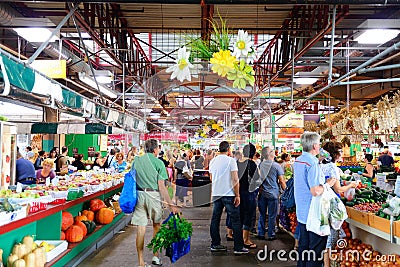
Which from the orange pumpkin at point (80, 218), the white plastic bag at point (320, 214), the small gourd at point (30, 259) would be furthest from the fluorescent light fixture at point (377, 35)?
the small gourd at point (30, 259)

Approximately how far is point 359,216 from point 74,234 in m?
4.12

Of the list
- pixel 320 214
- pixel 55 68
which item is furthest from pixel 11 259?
pixel 55 68

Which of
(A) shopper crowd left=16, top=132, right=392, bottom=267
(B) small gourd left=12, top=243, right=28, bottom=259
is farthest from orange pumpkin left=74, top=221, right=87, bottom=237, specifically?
(B) small gourd left=12, top=243, right=28, bottom=259

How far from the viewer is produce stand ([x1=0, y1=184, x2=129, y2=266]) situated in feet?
15.4

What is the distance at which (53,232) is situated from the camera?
6.08 meters

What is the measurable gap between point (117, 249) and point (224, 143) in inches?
105

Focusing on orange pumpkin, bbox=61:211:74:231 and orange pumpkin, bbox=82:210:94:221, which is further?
orange pumpkin, bbox=82:210:94:221

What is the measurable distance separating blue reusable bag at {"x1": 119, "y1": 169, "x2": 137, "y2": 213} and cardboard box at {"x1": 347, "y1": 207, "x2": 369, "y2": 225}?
2961mm

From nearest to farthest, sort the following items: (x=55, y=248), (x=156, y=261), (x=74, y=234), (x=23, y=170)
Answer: (x=55, y=248), (x=156, y=261), (x=74, y=234), (x=23, y=170)

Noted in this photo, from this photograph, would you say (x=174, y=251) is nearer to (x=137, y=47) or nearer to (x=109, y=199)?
(x=109, y=199)

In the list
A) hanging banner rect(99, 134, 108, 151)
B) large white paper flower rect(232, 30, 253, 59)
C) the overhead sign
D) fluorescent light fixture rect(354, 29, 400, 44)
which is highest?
fluorescent light fixture rect(354, 29, 400, 44)

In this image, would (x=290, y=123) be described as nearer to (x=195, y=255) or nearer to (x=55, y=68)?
(x=55, y=68)

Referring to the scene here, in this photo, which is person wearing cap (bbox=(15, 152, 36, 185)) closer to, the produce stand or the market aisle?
the produce stand

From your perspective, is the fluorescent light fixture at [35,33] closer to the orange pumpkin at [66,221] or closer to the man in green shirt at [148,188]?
the man in green shirt at [148,188]
